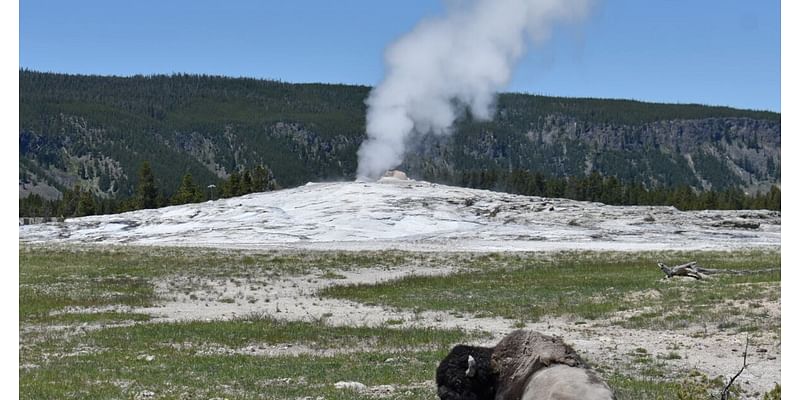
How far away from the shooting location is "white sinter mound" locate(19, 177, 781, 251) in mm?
57625

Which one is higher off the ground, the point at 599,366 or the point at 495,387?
the point at 495,387

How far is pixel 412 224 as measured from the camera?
210 ft

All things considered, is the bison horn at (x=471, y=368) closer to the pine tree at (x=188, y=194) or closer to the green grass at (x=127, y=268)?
the green grass at (x=127, y=268)

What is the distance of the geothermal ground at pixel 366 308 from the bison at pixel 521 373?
1.13 metres

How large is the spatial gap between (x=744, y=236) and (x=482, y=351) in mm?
60432

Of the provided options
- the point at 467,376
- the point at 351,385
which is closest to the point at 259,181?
the point at 351,385

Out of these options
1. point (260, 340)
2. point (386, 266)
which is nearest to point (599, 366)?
point (260, 340)

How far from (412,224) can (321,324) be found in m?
44.1

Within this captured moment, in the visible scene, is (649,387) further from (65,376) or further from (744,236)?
(744,236)

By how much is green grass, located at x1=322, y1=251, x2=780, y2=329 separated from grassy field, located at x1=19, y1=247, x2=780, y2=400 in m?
0.07

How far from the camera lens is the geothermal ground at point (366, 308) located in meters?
12.7

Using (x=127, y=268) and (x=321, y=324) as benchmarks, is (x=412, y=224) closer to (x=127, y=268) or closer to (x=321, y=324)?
(x=127, y=268)

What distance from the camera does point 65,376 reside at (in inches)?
495
